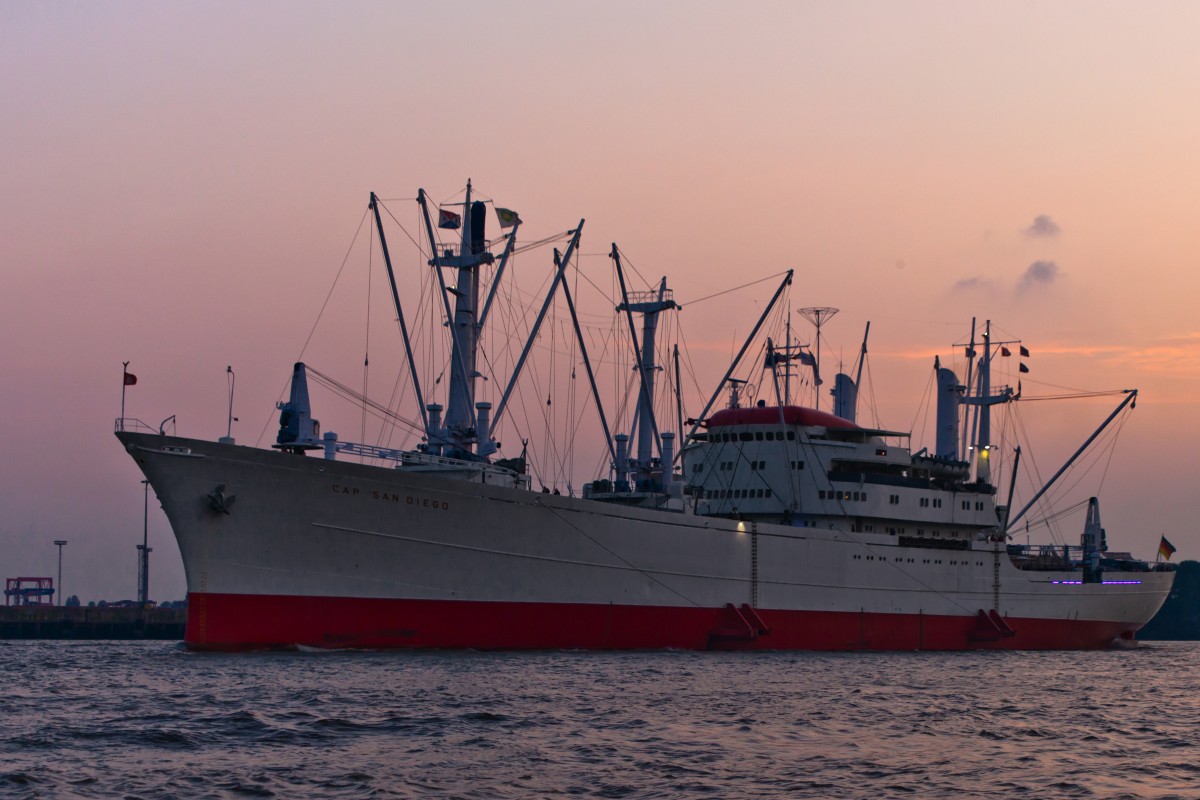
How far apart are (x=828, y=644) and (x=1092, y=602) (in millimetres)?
21268

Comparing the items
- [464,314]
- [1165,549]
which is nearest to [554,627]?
[464,314]

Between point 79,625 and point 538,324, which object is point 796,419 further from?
point 79,625

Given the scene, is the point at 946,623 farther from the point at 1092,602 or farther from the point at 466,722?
the point at 466,722

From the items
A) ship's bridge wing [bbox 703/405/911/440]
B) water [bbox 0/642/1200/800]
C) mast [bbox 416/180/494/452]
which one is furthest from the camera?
ship's bridge wing [bbox 703/405/911/440]

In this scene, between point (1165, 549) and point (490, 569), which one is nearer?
point (490, 569)

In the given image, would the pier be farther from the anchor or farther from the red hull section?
the anchor

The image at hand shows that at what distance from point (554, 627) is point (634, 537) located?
4793 millimetres

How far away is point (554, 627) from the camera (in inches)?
1827

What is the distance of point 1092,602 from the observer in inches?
2783

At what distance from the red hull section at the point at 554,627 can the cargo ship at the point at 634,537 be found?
0.24 feet

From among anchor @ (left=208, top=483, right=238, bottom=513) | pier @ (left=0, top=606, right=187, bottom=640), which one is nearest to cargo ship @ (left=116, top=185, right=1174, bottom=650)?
anchor @ (left=208, top=483, right=238, bottom=513)

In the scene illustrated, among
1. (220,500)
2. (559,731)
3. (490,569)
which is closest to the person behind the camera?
(559,731)

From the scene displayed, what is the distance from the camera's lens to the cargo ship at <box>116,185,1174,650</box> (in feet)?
131

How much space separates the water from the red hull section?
1103 mm
